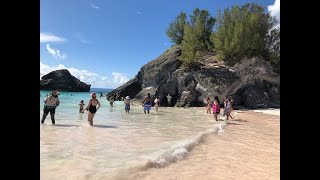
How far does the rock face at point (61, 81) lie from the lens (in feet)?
379

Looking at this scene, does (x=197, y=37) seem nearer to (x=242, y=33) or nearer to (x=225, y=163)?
(x=242, y=33)

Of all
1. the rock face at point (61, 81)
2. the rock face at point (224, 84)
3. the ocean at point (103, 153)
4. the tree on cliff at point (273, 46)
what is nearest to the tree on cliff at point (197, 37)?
the rock face at point (224, 84)

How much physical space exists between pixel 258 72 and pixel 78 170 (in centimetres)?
4077

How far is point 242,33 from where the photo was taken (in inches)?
1758

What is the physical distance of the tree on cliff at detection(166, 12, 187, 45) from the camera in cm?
5834

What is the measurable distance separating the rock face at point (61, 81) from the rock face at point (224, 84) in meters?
78.0

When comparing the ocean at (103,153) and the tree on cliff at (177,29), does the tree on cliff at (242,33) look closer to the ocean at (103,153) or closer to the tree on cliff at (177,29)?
the tree on cliff at (177,29)

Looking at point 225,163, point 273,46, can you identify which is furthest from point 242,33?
point 225,163

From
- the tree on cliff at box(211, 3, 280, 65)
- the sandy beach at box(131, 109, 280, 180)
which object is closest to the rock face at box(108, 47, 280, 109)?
the tree on cliff at box(211, 3, 280, 65)
